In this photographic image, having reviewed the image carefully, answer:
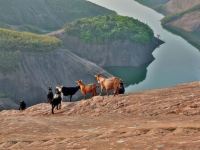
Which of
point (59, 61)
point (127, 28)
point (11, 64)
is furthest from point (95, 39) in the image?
point (11, 64)

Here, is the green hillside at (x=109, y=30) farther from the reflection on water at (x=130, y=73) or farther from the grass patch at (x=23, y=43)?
the grass patch at (x=23, y=43)

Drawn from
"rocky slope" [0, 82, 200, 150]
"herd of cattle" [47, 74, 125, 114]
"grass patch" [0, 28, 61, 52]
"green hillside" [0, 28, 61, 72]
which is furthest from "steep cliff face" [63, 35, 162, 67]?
"rocky slope" [0, 82, 200, 150]

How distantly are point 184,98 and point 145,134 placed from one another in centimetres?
975

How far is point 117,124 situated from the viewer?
25875 mm

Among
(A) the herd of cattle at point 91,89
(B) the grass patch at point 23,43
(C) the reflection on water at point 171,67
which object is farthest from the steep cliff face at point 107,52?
(A) the herd of cattle at point 91,89

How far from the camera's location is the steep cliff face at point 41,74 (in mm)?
116875

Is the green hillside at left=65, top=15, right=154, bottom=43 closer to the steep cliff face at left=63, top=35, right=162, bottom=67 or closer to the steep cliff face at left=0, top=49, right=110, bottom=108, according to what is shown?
the steep cliff face at left=63, top=35, right=162, bottom=67

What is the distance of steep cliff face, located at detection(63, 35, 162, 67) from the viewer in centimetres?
16838

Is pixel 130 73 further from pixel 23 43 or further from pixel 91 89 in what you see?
pixel 91 89

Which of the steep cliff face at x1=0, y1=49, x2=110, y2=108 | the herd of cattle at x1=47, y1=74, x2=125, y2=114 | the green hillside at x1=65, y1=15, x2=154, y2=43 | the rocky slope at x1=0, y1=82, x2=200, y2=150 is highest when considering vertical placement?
the green hillside at x1=65, y1=15, x2=154, y2=43

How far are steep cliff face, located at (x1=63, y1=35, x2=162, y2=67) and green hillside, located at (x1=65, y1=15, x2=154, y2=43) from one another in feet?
7.02

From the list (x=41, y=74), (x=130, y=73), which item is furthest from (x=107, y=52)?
(x=41, y=74)

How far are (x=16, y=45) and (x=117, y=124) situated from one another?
111 meters

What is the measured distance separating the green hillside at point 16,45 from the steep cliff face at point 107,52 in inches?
1031
